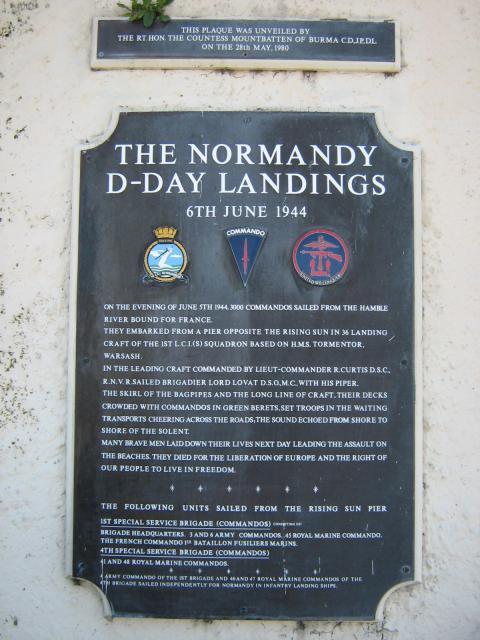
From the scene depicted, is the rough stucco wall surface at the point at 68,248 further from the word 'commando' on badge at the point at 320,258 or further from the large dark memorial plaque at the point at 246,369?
the word 'commando' on badge at the point at 320,258

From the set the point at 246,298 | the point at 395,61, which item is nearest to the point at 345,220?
the point at 246,298

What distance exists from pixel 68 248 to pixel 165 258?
1.47 feet

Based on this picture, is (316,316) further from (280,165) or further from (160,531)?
(160,531)

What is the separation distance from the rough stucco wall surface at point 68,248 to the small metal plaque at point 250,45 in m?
0.06

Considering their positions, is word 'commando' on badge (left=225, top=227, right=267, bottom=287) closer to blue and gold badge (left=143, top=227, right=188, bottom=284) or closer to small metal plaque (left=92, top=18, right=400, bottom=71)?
blue and gold badge (left=143, top=227, right=188, bottom=284)

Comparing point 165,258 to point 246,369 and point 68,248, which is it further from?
point 246,369

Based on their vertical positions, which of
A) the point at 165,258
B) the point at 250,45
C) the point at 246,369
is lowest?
the point at 246,369

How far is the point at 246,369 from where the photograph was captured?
2682 millimetres

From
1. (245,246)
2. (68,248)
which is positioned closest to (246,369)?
(245,246)

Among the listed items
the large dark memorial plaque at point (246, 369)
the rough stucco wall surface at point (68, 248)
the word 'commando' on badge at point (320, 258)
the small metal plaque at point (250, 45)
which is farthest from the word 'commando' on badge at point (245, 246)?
the small metal plaque at point (250, 45)

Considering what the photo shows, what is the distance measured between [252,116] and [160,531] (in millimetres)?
1849

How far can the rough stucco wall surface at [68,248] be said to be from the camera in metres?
2.66

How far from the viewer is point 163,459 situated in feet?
8.75

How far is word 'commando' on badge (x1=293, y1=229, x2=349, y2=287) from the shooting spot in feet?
8.91
